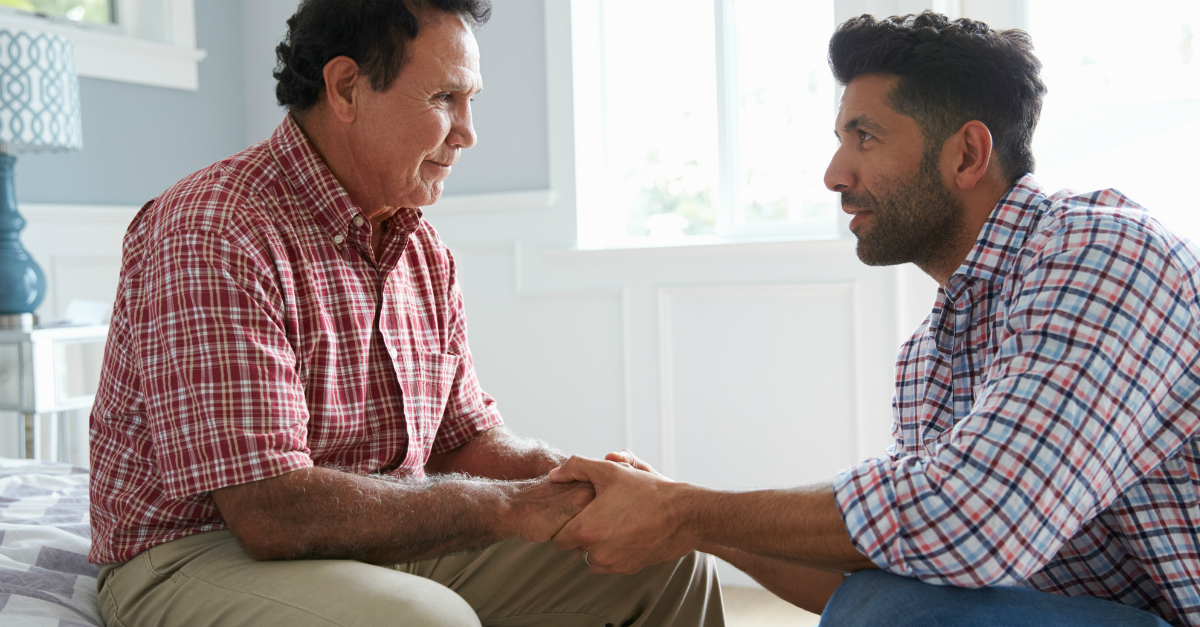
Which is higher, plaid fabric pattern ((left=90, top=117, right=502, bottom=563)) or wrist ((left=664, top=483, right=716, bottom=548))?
plaid fabric pattern ((left=90, top=117, right=502, bottom=563))

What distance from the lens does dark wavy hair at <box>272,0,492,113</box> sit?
4.57 feet

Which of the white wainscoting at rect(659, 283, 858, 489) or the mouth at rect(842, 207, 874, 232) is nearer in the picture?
the mouth at rect(842, 207, 874, 232)

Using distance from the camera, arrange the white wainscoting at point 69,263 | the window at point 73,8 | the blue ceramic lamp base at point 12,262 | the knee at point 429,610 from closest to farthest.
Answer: the knee at point 429,610
the blue ceramic lamp base at point 12,262
the white wainscoting at point 69,263
the window at point 73,8

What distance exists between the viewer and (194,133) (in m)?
3.43

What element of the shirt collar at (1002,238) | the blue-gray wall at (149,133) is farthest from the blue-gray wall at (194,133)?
the shirt collar at (1002,238)

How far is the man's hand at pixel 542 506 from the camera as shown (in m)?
1.23

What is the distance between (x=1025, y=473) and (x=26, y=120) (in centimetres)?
249

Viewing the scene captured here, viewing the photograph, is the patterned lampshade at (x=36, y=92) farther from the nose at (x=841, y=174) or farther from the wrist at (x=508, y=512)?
the nose at (x=841, y=174)

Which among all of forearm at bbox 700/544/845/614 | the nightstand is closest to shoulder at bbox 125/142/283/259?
forearm at bbox 700/544/845/614

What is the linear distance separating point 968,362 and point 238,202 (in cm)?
94

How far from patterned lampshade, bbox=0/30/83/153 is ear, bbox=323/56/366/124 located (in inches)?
57.3

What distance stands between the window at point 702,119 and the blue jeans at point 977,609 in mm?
1908

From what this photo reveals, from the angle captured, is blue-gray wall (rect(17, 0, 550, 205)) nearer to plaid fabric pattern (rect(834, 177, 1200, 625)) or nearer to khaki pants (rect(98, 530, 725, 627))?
khaki pants (rect(98, 530, 725, 627))

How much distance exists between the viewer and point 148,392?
1.11m
